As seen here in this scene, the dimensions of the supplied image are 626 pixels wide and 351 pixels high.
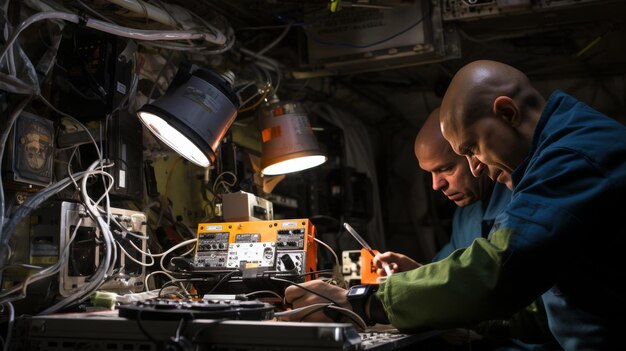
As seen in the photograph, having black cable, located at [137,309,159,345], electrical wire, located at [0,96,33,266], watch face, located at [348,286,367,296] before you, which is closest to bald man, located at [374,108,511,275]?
watch face, located at [348,286,367,296]

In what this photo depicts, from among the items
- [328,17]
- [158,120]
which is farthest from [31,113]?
[328,17]

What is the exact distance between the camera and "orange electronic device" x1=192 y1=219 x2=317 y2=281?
71.9 inches

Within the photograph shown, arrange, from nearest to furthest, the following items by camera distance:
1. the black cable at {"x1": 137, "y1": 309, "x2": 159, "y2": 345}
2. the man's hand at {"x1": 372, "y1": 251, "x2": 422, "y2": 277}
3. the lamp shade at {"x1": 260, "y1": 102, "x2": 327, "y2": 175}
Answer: the black cable at {"x1": 137, "y1": 309, "x2": 159, "y2": 345} → the man's hand at {"x1": 372, "y1": 251, "x2": 422, "y2": 277} → the lamp shade at {"x1": 260, "y1": 102, "x2": 327, "y2": 175}

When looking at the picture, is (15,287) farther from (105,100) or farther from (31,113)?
(105,100)

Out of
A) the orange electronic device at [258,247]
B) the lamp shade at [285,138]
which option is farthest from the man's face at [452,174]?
the orange electronic device at [258,247]

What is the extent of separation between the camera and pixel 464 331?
6.72 feet

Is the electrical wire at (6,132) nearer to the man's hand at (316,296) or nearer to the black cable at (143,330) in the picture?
the black cable at (143,330)

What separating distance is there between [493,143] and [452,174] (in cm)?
113

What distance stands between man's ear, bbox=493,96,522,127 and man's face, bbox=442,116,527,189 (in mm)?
13

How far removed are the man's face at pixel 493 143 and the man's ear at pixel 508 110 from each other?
0.01m

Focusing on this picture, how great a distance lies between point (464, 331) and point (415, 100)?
7.27 ft

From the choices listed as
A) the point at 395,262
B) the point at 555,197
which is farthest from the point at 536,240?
the point at 395,262

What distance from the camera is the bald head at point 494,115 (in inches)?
62.0

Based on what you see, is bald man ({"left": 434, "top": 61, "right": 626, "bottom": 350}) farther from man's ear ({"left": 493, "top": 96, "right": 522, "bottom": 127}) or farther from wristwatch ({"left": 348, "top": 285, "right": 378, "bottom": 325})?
wristwatch ({"left": 348, "top": 285, "right": 378, "bottom": 325})
